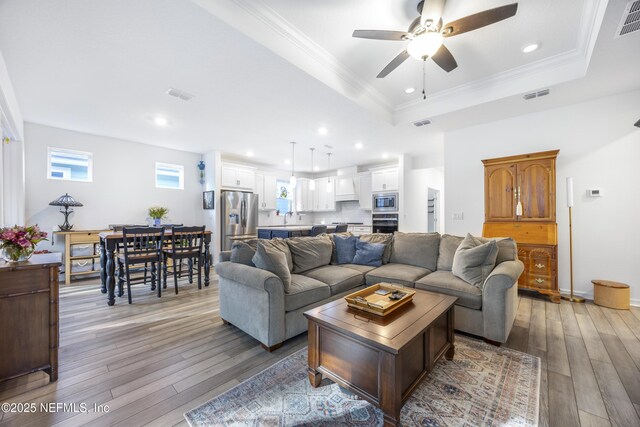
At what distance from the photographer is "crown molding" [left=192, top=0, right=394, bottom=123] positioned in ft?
6.91

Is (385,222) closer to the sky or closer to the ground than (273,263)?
closer to the sky

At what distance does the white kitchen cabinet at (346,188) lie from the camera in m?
7.33

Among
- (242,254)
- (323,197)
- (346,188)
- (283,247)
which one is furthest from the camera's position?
(323,197)

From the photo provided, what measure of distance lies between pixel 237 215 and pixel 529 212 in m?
5.56

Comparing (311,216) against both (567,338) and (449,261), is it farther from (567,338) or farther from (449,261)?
(567,338)

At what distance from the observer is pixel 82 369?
1930 mm

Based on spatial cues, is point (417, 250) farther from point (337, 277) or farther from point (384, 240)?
point (337, 277)

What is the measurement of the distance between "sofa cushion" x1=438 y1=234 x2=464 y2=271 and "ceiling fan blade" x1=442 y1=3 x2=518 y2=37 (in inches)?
84.4

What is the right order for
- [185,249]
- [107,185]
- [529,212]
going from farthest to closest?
[107,185], [185,249], [529,212]

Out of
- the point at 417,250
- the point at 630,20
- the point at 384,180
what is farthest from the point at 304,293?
the point at 384,180

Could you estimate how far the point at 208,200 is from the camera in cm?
614

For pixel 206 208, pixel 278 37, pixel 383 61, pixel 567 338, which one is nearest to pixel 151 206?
pixel 206 208

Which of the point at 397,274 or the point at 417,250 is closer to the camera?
the point at 397,274

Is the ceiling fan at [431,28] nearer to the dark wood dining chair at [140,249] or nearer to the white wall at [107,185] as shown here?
the dark wood dining chair at [140,249]
